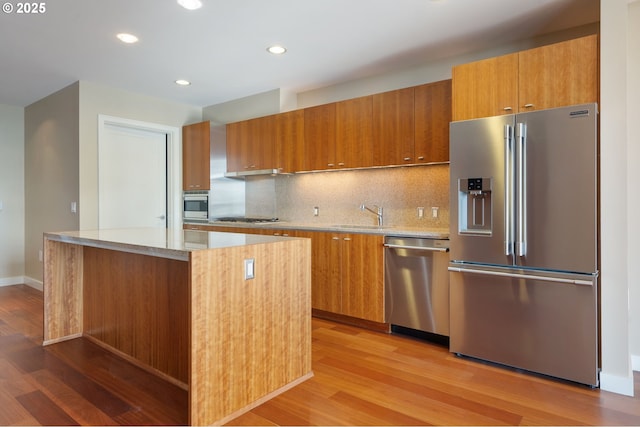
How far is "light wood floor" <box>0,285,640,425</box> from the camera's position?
1.93 meters

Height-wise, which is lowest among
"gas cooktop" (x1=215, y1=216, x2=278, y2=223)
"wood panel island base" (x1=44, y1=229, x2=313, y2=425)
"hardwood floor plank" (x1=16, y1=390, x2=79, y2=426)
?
"hardwood floor plank" (x1=16, y1=390, x2=79, y2=426)

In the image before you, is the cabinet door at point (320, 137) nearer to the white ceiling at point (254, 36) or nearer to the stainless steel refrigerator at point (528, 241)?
the white ceiling at point (254, 36)

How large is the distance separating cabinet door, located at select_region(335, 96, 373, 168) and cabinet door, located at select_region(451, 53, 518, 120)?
970mm

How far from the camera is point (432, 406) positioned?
2049 mm

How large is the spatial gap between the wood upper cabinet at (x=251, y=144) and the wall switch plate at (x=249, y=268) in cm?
247

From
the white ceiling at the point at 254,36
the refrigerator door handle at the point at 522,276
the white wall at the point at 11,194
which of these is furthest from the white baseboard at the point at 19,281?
the refrigerator door handle at the point at 522,276

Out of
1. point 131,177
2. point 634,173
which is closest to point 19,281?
point 131,177

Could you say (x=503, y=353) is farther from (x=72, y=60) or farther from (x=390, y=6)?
(x=72, y=60)

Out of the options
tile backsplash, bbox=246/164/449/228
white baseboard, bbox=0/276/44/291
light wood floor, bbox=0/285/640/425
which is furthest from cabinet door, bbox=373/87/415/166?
white baseboard, bbox=0/276/44/291

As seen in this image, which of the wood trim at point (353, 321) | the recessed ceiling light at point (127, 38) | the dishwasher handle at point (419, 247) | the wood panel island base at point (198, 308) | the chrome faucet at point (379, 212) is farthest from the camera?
the chrome faucet at point (379, 212)

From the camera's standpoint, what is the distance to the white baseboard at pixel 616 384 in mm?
2182

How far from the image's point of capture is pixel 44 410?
199 centimetres

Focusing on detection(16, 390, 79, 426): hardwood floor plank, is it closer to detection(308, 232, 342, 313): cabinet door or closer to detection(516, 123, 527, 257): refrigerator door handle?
detection(308, 232, 342, 313): cabinet door

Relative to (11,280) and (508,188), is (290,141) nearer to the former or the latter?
(508,188)
